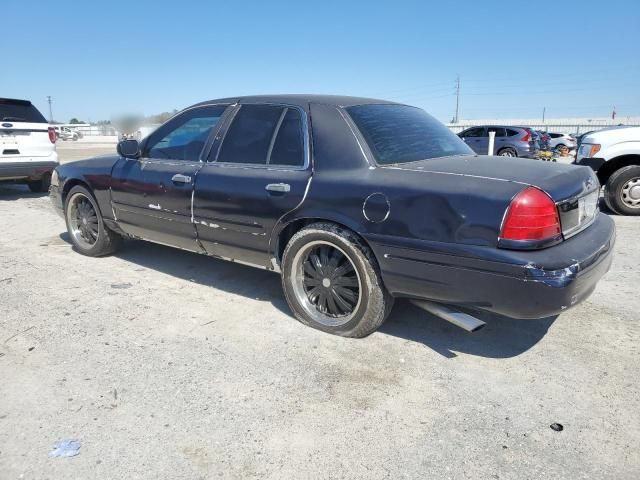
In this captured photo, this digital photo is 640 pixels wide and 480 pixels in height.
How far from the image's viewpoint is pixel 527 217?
2.52 meters

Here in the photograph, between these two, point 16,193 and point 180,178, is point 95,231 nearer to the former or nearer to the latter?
point 180,178

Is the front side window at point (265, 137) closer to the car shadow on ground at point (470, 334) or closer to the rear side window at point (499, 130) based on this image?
the car shadow on ground at point (470, 334)

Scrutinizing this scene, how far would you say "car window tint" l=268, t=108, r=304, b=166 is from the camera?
341 centimetres

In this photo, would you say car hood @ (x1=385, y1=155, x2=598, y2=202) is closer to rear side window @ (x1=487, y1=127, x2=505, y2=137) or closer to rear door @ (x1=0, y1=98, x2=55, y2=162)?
rear door @ (x1=0, y1=98, x2=55, y2=162)

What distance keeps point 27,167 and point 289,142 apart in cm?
694

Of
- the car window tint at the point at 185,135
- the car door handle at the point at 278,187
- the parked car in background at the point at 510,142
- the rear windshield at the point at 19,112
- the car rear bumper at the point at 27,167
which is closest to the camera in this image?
the car door handle at the point at 278,187

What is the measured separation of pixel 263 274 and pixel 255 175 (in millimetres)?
1372

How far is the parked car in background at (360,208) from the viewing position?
2576 mm

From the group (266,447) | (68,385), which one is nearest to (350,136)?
(266,447)

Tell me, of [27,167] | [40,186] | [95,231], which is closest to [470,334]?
[95,231]

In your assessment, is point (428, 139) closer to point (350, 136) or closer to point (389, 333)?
point (350, 136)

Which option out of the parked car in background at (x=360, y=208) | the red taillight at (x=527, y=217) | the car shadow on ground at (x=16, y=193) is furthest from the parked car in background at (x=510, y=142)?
the red taillight at (x=527, y=217)

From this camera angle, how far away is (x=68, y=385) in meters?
2.72

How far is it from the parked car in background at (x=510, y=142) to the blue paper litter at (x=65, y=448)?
639 inches
